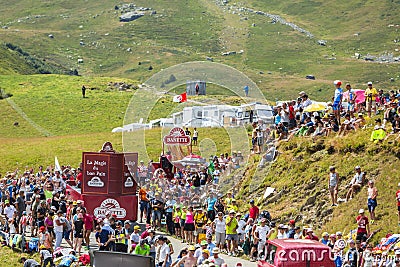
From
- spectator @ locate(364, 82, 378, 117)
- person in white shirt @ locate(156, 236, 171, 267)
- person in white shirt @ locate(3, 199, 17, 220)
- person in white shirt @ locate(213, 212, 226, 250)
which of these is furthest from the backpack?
spectator @ locate(364, 82, 378, 117)

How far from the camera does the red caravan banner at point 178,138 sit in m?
32.3

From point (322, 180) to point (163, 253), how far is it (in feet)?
28.2

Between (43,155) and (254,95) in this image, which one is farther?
(43,155)

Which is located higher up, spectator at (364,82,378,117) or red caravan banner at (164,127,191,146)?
spectator at (364,82,378,117)

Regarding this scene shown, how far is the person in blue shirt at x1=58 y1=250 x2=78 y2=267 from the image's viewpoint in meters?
23.4

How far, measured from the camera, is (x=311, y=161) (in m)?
31.0

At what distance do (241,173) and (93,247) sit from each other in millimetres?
7923

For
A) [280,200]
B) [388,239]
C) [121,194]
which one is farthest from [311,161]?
[388,239]

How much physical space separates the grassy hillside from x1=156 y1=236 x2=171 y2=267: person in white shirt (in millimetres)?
5718

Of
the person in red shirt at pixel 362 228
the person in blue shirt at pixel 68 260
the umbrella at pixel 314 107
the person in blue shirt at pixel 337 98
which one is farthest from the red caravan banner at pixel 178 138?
the person in red shirt at pixel 362 228

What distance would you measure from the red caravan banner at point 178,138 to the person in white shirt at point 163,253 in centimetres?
978

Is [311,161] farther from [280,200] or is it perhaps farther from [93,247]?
[93,247]

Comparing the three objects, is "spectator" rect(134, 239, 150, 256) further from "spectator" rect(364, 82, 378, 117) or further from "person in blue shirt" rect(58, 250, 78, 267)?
"spectator" rect(364, 82, 378, 117)

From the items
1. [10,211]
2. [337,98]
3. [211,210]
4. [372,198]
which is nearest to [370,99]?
[337,98]
